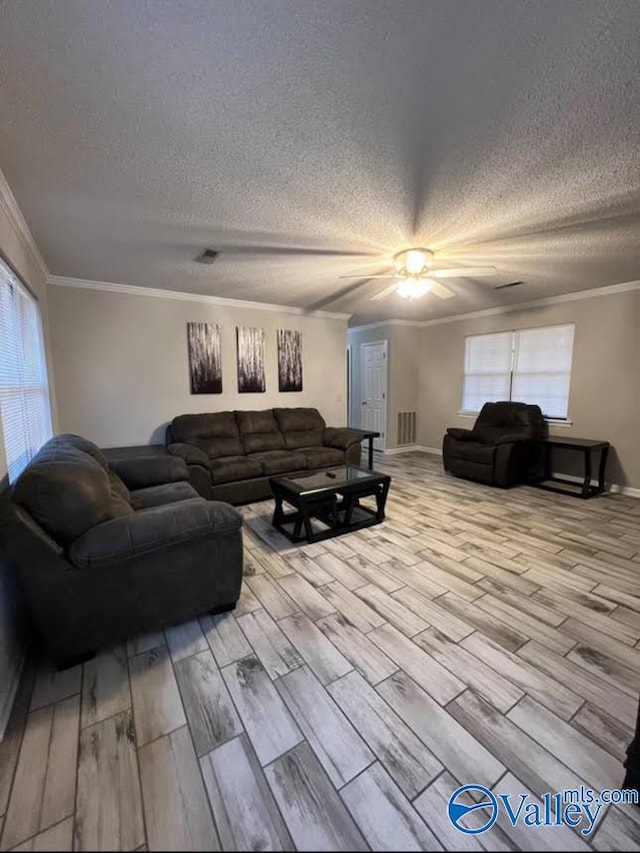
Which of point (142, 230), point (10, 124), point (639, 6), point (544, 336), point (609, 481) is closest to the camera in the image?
point (639, 6)

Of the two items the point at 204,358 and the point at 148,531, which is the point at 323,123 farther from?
the point at 204,358

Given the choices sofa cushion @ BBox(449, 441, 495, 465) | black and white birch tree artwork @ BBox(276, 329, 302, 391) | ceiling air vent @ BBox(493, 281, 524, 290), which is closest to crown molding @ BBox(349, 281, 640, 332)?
ceiling air vent @ BBox(493, 281, 524, 290)

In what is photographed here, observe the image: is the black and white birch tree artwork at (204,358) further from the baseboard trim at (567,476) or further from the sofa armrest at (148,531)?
the baseboard trim at (567,476)

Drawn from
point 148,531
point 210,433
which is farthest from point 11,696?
point 210,433

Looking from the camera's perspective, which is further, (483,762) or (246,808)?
(483,762)

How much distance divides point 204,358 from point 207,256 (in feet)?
5.59

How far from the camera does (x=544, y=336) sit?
15.8ft

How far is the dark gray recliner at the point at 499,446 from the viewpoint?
172 inches

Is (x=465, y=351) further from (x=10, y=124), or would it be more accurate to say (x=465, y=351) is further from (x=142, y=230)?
(x=10, y=124)

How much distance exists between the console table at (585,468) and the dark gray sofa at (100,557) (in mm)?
4093

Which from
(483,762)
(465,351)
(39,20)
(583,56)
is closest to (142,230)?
(39,20)

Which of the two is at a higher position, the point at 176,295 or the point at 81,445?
the point at 176,295

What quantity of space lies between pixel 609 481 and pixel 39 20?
5.93 meters

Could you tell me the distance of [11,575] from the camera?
1.52 meters
